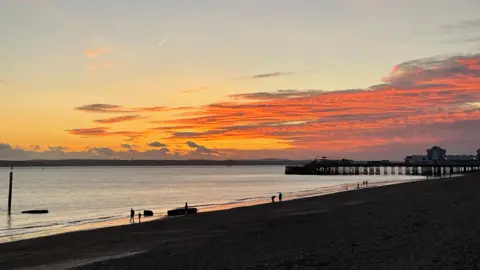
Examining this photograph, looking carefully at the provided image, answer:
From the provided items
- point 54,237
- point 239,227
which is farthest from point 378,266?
point 54,237

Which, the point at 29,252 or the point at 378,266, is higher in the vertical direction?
the point at 378,266

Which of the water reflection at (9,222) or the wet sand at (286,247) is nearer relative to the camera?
the wet sand at (286,247)

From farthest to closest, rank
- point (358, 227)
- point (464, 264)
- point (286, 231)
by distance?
point (286, 231)
point (358, 227)
point (464, 264)

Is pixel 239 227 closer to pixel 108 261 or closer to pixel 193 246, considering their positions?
pixel 193 246

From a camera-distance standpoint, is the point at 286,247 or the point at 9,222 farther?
the point at 9,222

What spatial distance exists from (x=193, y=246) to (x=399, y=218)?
11027 millimetres

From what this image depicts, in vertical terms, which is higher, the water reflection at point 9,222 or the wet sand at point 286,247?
the wet sand at point 286,247

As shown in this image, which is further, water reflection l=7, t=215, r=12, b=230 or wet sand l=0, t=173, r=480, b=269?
water reflection l=7, t=215, r=12, b=230

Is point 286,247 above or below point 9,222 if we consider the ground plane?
above

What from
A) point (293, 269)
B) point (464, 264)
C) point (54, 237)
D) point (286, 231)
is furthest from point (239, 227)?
point (464, 264)

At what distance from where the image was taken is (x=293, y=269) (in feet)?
44.2

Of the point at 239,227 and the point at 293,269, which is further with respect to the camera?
the point at 239,227

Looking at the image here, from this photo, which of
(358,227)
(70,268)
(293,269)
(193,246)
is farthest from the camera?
(358,227)

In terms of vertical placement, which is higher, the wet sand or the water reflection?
the wet sand
